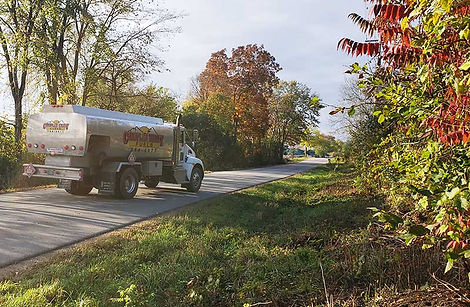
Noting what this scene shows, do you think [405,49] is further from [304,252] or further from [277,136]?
[277,136]

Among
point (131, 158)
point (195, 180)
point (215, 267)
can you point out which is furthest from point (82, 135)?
point (215, 267)

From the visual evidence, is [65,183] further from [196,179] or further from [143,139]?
[196,179]

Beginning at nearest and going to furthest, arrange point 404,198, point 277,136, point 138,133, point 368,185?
point 404,198, point 368,185, point 138,133, point 277,136

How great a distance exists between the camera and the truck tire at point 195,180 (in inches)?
567

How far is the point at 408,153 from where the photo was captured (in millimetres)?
4227

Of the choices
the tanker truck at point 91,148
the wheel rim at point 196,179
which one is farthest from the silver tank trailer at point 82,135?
the wheel rim at point 196,179

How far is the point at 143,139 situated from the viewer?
41.5 feet

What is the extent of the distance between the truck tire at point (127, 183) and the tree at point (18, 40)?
883 centimetres

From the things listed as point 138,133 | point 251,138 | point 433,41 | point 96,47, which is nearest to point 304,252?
point 433,41

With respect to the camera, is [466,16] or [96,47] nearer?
[466,16]

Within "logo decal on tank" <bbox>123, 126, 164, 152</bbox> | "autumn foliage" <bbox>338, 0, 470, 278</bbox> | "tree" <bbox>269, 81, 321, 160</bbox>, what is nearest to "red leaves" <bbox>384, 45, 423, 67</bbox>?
"autumn foliage" <bbox>338, 0, 470, 278</bbox>

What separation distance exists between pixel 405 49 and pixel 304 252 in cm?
378

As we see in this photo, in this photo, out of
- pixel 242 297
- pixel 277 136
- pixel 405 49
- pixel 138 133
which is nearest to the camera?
pixel 405 49

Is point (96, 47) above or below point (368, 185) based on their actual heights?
above
